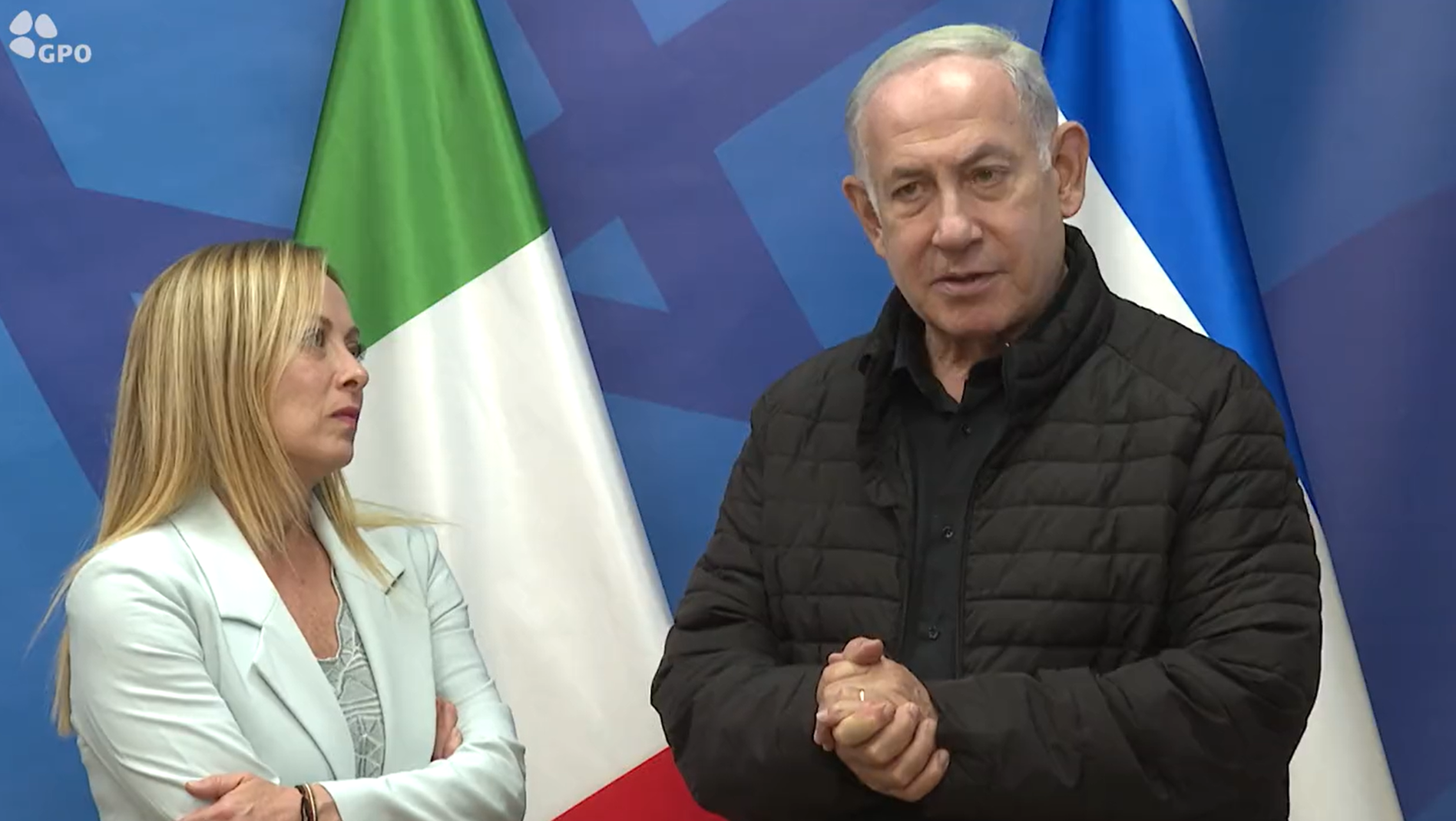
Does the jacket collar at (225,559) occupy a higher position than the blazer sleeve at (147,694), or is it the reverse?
the jacket collar at (225,559)

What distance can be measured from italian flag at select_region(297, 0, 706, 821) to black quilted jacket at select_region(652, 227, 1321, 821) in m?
0.71

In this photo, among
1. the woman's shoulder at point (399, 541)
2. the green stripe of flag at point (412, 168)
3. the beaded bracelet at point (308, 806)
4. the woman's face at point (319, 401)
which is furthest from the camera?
the green stripe of flag at point (412, 168)

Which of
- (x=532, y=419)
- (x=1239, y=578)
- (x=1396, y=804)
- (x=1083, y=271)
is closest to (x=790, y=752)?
(x=1239, y=578)

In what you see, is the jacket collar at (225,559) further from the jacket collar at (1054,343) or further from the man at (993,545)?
the jacket collar at (1054,343)

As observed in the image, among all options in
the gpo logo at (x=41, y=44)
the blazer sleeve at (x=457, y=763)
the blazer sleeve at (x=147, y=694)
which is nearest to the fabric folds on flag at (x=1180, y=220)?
the blazer sleeve at (x=457, y=763)

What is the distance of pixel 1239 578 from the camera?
4.79 ft

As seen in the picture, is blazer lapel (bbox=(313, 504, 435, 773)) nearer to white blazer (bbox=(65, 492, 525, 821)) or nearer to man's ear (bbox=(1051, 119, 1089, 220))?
white blazer (bbox=(65, 492, 525, 821))

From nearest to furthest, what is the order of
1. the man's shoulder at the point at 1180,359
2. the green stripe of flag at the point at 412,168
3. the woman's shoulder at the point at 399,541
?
the man's shoulder at the point at 1180,359, the woman's shoulder at the point at 399,541, the green stripe of flag at the point at 412,168

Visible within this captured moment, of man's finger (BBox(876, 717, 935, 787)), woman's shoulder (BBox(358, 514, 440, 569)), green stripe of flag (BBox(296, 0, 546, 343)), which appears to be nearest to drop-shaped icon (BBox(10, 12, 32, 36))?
green stripe of flag (BBox(296, 0, 546, 343))

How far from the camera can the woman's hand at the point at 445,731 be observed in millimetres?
2002

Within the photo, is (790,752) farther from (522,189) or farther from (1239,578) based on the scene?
(522,189)

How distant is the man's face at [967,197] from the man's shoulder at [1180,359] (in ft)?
0.34

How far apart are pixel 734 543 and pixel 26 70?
1690mm

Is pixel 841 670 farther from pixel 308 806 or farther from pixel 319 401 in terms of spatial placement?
pixel 319 401
